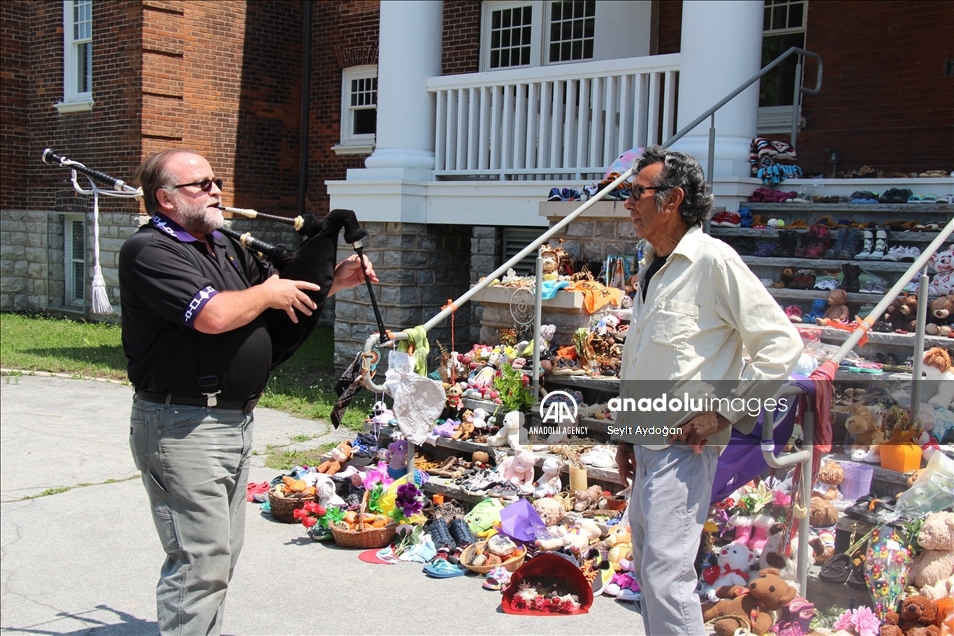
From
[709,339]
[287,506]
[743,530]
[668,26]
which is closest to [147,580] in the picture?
[287,506]

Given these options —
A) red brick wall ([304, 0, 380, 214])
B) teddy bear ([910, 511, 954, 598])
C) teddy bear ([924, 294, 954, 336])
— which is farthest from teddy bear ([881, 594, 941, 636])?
red brick wall ([304, 0, 380, 214])

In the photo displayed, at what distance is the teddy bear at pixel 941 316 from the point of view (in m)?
5.66

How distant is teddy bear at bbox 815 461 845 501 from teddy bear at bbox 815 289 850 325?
175 centimetres

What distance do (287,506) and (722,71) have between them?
5.02 meters

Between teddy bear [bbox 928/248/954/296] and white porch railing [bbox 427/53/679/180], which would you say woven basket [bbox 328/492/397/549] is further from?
white porch railing [bbox 427/53/679/180]

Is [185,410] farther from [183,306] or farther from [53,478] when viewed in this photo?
[53,478]

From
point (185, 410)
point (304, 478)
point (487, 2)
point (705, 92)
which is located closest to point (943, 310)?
point (705, 92)

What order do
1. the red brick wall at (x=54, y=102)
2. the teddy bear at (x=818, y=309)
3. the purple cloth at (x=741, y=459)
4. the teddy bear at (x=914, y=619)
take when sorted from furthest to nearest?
the red brick wall at (x=54, y=102)
the teddy bear at (x=818, y=309)
the purple cloth at (x=741, y=459)
the teddy bear at (x=914, y=619)

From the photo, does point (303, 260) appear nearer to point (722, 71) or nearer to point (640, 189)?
point (640, 189)

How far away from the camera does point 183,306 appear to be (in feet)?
10.3

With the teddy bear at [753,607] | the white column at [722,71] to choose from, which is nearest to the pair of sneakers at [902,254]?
the white column at [722,71]

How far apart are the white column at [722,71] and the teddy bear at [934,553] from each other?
165 inches

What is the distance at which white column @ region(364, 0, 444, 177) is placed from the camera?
9.88 meters

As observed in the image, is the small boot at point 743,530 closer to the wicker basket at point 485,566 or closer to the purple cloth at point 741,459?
the purple cloth at point 741,459
